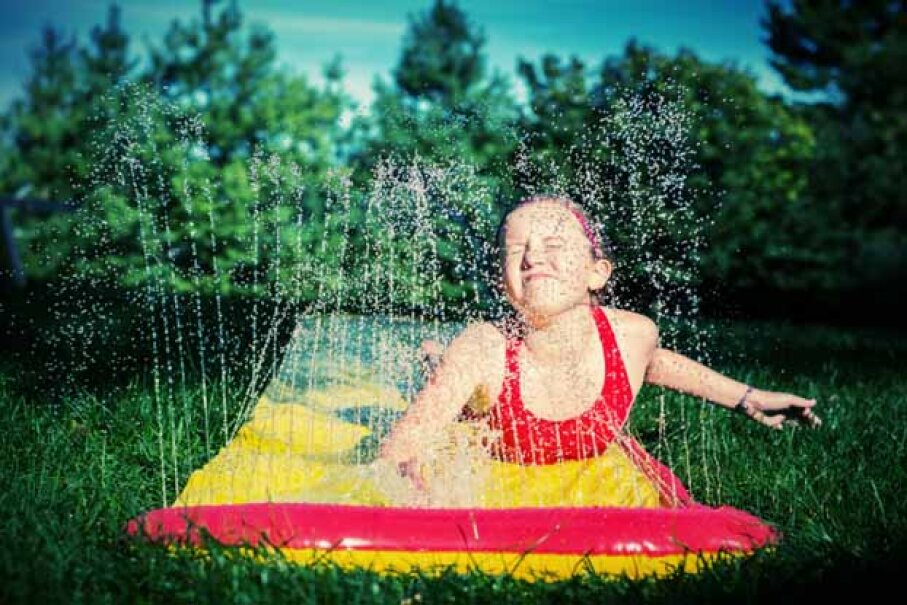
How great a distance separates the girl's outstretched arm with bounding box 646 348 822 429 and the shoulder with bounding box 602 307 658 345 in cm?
9

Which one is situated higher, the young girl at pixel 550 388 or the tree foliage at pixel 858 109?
the tree foliage at pixel 858 109

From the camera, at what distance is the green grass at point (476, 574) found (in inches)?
69.7

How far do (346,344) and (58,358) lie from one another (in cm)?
137

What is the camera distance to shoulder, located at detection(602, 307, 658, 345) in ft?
8.84

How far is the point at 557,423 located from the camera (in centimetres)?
255

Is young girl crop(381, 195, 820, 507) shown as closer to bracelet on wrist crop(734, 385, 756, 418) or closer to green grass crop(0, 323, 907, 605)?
bracelet on wrist crop(734, 385, 756, 418)

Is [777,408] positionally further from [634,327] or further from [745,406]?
[634,327]

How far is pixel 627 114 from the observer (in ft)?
17.9

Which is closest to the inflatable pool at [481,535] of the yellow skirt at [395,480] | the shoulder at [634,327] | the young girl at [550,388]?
the yellow skirt at [395,480]

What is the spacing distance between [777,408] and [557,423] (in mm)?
647

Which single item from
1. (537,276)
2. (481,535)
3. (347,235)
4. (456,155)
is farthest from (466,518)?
(456,155)

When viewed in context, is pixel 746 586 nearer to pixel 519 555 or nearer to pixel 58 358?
pixel 519 555

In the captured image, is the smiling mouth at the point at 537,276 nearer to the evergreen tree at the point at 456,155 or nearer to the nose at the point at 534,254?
the nose at the point at 534,254

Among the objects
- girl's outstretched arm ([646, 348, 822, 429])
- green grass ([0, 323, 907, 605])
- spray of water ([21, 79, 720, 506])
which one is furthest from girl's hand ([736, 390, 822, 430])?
spray of water ([21, 79, 720, 506])
